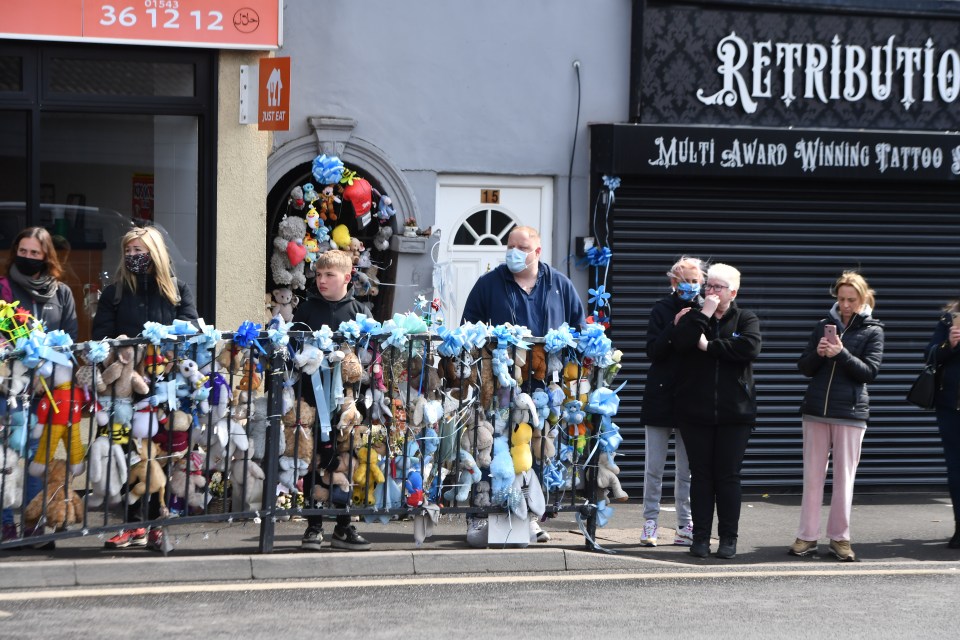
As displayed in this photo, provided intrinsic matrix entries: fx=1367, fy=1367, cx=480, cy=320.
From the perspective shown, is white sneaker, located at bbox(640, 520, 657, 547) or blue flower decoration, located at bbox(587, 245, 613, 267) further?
blue flower decoration, located at bbox(587, 245, 613, 267)

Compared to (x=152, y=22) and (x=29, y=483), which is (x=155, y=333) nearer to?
(x=29, y=483)

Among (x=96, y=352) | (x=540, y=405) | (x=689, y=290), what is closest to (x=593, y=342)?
(x=540, y=405)

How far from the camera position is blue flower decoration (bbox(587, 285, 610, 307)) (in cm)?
1124

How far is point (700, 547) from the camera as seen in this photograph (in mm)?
8609

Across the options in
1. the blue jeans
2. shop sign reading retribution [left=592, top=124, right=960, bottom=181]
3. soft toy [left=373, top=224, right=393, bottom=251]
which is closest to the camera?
the blue jeans

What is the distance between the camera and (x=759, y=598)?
7.50 metres

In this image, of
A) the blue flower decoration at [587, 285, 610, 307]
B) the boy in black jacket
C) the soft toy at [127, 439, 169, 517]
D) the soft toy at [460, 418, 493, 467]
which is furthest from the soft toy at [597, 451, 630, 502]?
the blue flower decoration at [587, 285, 610, 307]

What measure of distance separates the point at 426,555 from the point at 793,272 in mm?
5240

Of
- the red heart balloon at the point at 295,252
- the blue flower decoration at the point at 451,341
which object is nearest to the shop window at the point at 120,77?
the red heart balloon at the point at 295,252

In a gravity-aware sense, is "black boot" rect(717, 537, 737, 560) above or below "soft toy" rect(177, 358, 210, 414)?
below

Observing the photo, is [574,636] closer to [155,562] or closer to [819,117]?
[155,562]

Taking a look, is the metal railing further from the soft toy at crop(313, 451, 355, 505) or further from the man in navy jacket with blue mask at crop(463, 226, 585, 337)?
the man in navy jacket with blue mask at crop(463, 226, 585, 337)

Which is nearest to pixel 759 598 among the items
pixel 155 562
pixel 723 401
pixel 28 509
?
pixel 723 401

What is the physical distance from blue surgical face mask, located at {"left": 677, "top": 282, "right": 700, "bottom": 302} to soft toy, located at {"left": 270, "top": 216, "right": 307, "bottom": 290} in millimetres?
3305
